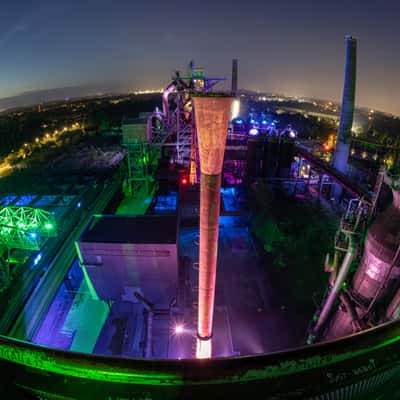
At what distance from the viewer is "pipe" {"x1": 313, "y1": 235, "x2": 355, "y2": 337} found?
370 inches

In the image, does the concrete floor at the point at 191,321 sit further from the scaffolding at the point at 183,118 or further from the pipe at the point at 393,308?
the scaffolding at the point at 183,118

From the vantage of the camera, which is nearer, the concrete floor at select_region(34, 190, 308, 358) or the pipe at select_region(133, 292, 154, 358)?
the pipe at select_region(133, 292, 154, 358)

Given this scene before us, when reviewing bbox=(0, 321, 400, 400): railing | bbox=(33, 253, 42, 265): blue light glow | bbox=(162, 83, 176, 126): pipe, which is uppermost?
bbox=(162, 83, 176, 126): pipe

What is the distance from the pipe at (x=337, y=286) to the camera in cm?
939

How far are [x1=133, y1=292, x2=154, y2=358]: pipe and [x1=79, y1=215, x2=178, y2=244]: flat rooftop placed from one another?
12.0 feet

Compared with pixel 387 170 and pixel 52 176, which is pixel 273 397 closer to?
pixel 387 170

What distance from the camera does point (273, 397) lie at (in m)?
3.57

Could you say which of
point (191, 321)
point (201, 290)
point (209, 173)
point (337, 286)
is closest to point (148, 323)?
point (191, 321)

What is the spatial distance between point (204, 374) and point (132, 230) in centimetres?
1211

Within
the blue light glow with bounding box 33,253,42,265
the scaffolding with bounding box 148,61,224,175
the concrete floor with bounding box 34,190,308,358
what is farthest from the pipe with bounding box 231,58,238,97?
the blue light glow with bounding box 33,253,42,265

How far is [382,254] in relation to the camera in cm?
812

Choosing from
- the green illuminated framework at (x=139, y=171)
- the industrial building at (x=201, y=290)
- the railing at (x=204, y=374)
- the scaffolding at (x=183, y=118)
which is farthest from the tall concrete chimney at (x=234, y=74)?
the railing at (x=204, y=374)

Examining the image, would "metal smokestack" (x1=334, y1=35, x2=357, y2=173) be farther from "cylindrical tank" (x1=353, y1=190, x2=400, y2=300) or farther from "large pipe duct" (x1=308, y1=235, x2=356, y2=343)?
"cylindrical tank" (x1=353, y1=190, x2=400, y2=300)

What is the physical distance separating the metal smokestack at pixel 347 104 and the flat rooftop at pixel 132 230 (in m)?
22.0
